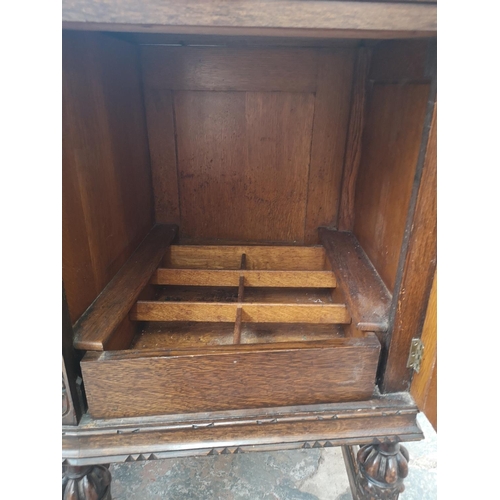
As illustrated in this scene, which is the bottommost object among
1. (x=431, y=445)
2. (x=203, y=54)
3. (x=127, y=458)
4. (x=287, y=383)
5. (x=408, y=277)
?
(x=431, y=445)

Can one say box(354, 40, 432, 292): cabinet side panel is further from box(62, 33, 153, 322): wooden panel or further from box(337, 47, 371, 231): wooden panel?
box(62, 33, 153, 322): wooden panel

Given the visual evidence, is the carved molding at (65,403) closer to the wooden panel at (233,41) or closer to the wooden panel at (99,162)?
the wooden panel at (99,162)

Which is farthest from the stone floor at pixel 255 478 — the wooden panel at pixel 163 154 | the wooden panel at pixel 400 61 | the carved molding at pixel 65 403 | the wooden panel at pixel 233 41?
A: the wooden panel at pixel 233 41

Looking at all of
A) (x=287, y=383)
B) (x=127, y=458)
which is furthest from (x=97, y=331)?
(x=287, y=383)

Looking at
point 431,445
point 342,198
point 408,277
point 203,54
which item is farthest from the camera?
point 431,445

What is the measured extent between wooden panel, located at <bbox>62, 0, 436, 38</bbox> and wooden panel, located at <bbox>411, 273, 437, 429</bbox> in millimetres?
337

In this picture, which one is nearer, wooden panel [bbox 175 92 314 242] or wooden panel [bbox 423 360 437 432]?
wooden panel [bbox 423 360 437 432]

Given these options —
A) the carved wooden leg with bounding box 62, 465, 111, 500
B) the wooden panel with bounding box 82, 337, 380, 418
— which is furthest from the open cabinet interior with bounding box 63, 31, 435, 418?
the carved wooden leg with bounding box 62, 465, 111, 500

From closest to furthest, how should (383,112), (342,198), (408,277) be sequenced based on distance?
(408,277) < (383,112) < (342,198)

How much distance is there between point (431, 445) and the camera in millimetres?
1222

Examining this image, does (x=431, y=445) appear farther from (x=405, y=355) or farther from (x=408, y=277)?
(x=408, y=277)

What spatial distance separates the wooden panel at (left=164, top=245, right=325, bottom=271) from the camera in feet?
3.26

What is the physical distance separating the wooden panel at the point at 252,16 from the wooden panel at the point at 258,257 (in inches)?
24.5
